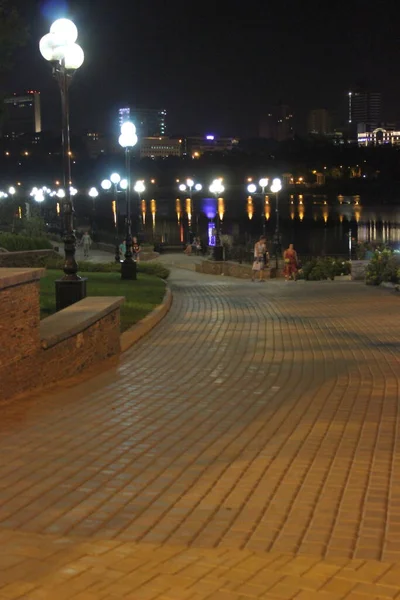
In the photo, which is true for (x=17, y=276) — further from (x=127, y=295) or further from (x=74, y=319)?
(x=127, y=295)

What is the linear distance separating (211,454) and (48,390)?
2.88 m

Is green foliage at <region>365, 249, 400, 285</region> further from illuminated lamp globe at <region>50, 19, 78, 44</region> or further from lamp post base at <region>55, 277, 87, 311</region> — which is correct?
illuminated lamp globe at <region>50, 19, 78, 44</region>

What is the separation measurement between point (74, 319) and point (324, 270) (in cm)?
1979

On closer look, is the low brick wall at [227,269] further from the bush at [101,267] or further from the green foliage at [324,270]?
the bush at [101,267]

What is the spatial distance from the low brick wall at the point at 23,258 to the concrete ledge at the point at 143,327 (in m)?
8.63

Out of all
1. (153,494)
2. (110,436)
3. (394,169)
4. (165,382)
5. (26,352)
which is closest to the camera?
(153,494)

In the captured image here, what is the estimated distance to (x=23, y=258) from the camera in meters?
25.8

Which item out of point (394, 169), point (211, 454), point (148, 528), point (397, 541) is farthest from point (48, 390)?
point (394, 169)

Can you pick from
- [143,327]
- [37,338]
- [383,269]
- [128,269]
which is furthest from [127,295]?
[37,338]

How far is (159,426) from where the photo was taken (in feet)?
23.7

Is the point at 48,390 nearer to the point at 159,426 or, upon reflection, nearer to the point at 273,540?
the point at 159,426

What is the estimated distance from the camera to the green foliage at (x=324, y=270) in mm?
28625

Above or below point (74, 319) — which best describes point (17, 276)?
above

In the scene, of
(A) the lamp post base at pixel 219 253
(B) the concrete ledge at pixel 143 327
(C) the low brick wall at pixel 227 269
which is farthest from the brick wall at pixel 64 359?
(A) the lamp post base at pixel 219 253
